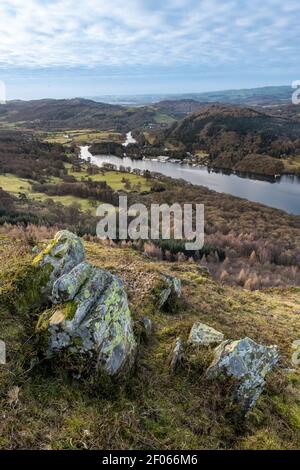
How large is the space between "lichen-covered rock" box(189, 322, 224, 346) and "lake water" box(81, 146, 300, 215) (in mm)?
63707

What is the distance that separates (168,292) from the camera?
8.39m

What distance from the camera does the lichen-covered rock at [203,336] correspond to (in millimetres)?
5945

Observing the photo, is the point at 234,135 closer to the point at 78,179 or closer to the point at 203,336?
the point at 78,179

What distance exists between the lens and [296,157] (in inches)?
4530

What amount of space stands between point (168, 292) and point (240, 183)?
88.7 meters

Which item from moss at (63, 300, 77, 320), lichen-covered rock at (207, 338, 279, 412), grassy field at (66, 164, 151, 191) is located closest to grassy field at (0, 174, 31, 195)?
grassy field at (66, 164, 151, 191)

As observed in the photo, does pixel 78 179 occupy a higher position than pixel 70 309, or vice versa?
pixel 70 309

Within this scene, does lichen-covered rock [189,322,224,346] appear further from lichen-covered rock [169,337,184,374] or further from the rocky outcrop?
the rocky outcrop

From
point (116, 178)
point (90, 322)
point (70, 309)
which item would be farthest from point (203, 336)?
point (116, 178)

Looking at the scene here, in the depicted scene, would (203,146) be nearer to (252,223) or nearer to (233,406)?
(252,223)

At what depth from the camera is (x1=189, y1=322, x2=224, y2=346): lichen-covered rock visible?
5.95m

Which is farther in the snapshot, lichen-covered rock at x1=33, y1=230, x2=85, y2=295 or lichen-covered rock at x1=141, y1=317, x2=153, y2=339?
lichen-covered rock at x1=141, y1=317, x2=153, y2=339
